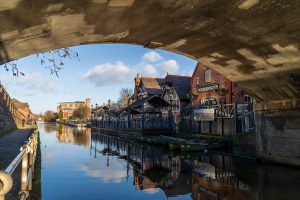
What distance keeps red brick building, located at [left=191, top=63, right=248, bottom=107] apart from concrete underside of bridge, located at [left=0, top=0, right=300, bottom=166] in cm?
1648

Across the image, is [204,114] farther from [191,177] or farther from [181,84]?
[181,84]

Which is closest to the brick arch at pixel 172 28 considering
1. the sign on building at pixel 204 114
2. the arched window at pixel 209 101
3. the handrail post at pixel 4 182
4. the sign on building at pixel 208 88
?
the handrail post at pixel 4 182

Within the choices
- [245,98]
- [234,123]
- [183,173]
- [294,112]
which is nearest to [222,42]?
[294,112]

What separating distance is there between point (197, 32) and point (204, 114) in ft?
60.9

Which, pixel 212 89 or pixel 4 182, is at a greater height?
pixel 212 89

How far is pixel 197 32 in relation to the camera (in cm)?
854

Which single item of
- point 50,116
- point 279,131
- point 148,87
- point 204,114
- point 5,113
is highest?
point 148,87

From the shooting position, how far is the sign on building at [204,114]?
25.5m

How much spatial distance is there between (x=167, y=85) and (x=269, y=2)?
37.3m

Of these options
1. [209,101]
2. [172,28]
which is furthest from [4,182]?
[209,101]

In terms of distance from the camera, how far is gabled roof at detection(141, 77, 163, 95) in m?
55.0

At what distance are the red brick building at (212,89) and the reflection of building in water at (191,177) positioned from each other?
42.2 ft

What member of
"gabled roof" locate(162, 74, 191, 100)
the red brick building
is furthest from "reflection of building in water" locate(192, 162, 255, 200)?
"gabled roof" locate(162, 74, 191, 100)

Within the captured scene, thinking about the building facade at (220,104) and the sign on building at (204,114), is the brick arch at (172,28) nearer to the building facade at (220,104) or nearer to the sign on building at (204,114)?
the building facade at (220,104)
